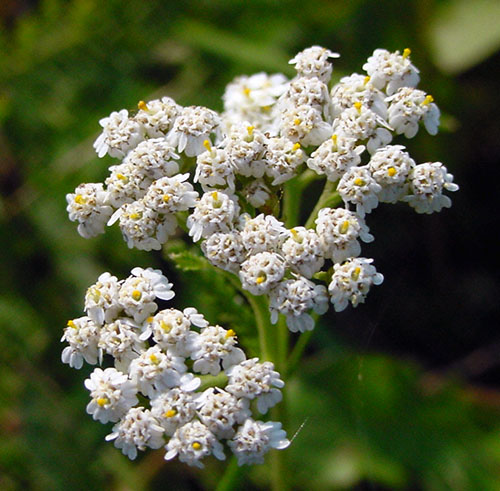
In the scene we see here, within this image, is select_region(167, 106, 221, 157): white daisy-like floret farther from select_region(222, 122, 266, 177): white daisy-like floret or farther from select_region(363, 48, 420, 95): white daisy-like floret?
select_region(363, 48, 420, 95): white daisy-like floret

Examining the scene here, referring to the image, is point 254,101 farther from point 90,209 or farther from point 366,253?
point 366,253

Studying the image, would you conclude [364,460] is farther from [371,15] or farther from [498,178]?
[371,15]

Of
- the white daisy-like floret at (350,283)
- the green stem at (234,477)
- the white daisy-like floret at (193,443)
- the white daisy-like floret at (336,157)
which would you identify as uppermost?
the white daisy-like floret at (336,157)

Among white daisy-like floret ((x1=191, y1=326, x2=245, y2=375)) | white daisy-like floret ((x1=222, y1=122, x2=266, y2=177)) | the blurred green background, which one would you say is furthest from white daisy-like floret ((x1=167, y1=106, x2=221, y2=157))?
the blurred green background

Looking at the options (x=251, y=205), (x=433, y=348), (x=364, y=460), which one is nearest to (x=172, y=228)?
(x=251, y=205)

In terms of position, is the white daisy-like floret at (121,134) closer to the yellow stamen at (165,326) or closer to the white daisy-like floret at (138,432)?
the yellow stamen at (165,326)

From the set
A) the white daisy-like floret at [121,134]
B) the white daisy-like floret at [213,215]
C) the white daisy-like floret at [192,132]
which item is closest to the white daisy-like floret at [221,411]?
the white daisy-like floret at [213,215]
